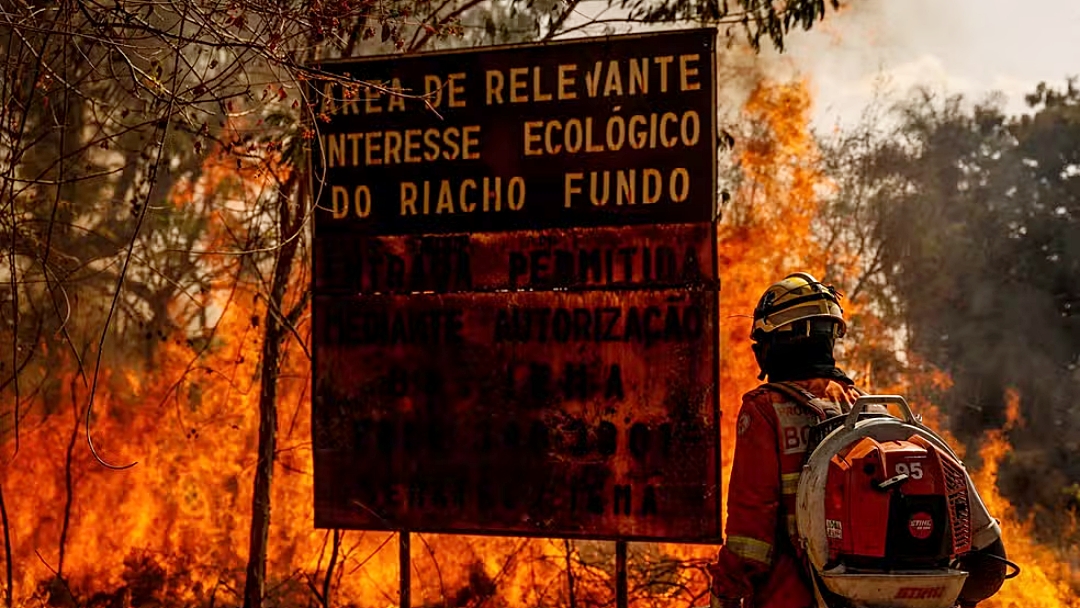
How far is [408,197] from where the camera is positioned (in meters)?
6.85

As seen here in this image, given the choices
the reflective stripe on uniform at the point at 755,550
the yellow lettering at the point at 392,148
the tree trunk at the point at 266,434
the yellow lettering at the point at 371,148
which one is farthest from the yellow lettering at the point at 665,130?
the tree trunk at the point at 266,434

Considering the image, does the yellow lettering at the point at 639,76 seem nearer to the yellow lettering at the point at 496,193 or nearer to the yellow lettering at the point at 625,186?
the yellow lettering at the point at 625,186

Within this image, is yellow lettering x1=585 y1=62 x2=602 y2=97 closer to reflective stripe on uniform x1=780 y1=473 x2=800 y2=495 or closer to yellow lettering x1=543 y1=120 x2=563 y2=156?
yellow lettering x1=543 y1=120 x2=563 y2=156

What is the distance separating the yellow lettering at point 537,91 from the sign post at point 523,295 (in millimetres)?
12

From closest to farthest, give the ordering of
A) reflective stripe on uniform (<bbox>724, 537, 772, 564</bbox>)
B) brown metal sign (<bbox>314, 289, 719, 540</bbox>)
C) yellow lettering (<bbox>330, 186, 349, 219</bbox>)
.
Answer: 1. reflective stripe on uniform (<bbox>724, 537, 772, 564</bbox>)
2. brown metal sign (<bbox>314, 289, 719, 540</bbox>)
3. yellow lettering (<bbox>330, 186, 349, 219</bbox>)

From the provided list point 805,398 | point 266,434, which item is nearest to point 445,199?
point 266,434

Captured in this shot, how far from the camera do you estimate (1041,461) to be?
3484 cm

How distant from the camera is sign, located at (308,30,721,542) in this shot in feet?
20.7

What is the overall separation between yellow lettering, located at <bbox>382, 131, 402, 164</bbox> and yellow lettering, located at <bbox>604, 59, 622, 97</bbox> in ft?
4.35

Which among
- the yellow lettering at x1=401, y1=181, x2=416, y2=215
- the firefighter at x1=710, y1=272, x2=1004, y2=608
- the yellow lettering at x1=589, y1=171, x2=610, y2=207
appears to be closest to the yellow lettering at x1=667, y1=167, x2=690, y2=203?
the yellow lettering at x1=589, y1=171, x2=610, y2=207

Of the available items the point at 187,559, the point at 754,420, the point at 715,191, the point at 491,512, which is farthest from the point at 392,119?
the point at 187,559

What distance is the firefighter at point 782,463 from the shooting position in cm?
399

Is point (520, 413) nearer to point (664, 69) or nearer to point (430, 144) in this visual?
point (430, 144)

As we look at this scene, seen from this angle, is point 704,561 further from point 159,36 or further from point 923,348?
point 923,348
